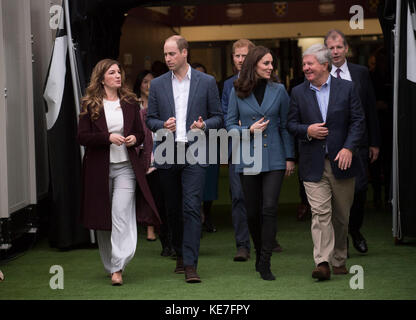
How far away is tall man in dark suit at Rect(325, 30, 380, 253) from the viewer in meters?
7.22

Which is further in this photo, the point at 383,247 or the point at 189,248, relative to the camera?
the point at 383,247

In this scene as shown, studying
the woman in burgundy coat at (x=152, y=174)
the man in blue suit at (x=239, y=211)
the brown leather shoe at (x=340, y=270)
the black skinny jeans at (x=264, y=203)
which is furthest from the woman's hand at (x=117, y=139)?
the brown leather shoe at (x=340, y=270)

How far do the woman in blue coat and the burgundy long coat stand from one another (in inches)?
29.5

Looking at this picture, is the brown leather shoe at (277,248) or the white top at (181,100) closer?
the white top at (181,100)

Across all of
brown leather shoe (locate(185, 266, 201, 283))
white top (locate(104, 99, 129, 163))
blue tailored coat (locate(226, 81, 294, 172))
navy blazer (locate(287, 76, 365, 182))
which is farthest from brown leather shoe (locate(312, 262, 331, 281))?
white top (locate(104, 99, 129, 163))

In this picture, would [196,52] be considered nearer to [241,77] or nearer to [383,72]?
[383,72]

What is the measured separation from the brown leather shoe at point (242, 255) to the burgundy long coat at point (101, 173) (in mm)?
1157

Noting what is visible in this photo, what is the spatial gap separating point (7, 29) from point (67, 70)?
0.72m

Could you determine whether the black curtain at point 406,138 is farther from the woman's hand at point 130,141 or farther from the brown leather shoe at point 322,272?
the woman's hand at point 130,141

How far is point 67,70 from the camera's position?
8367mm

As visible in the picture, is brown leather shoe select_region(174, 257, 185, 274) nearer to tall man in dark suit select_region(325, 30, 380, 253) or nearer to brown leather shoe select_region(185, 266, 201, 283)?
brown leather shoe select_region(185, 266, 201, 283)

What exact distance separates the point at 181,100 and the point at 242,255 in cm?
164

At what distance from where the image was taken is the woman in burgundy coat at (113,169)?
6457mm

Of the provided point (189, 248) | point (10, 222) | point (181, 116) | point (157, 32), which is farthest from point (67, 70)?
point (157, 32)
